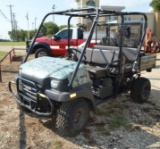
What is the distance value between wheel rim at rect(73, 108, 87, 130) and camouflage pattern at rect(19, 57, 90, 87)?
0.53 m

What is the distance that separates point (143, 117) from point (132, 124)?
0.45m

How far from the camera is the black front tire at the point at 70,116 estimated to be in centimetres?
363

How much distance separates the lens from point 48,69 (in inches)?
149

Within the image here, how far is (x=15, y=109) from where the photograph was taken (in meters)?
5.02

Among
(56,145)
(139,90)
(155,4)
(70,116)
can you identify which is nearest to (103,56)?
(139,90)

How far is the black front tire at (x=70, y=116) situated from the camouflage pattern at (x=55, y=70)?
0.34 metres

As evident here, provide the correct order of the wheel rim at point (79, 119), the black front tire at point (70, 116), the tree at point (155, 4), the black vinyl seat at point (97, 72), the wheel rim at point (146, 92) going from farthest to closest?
the tree at point (155, 4) < the wheel rim at point (146, 92) < the black vinyl seat at point (97, 72) < the wheel rim at point (79, 119) < the black front tire at point (70, 116)

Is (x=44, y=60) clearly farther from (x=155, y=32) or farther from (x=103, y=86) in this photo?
(x=155, y=32)

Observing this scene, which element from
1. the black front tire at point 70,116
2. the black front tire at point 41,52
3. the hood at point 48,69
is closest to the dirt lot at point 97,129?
the black front tire at point 70,116

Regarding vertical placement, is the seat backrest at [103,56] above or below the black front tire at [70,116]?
above

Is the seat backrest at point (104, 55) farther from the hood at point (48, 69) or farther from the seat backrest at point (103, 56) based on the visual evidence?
the hood at point (48, 69)

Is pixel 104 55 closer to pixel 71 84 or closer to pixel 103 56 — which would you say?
pixel 103 56

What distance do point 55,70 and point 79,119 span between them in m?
0.96

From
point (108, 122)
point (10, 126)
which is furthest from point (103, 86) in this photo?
point (10, 126)
